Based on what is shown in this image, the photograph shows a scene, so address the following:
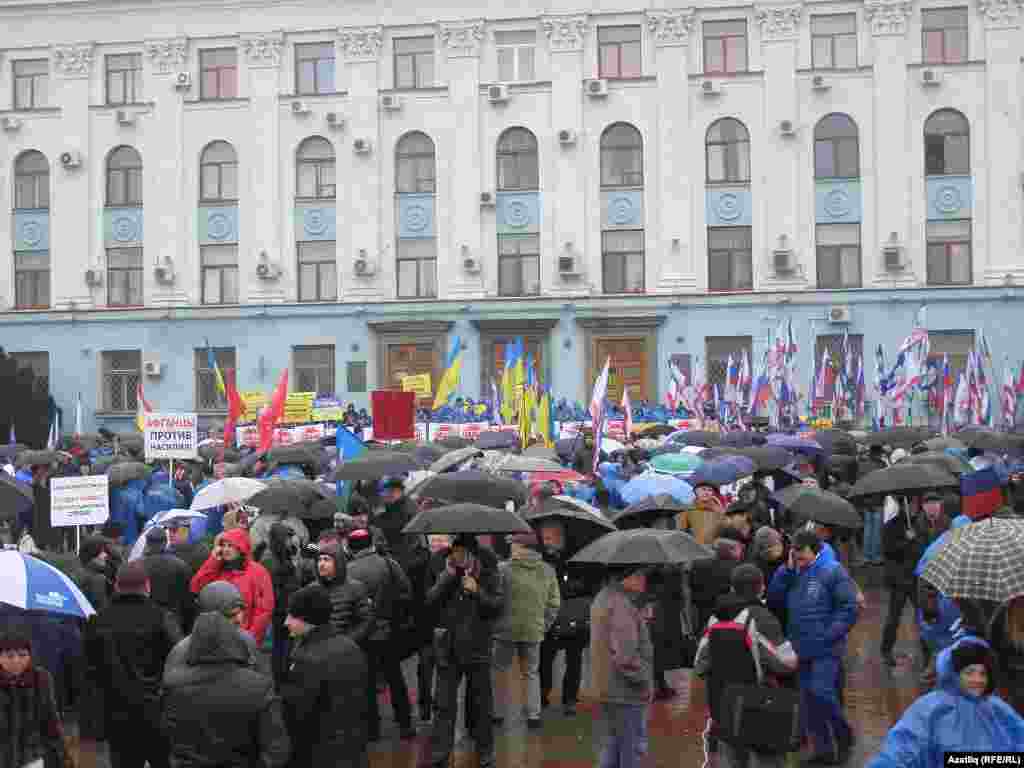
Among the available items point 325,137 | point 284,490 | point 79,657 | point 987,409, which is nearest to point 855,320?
point 987,409

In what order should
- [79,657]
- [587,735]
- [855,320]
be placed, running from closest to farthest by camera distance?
[79,657] < [587,735] < [855,320]

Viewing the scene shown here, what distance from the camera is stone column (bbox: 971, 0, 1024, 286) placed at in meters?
37.6

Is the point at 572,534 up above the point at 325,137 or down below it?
below

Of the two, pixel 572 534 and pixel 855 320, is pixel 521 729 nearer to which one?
pixel 572 534

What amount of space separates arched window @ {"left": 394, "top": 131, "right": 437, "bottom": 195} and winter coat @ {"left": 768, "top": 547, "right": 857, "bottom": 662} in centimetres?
3091

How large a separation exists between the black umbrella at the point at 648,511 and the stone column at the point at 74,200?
31270 mm

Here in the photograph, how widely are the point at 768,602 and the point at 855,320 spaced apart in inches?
1133

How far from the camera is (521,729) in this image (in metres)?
11.6

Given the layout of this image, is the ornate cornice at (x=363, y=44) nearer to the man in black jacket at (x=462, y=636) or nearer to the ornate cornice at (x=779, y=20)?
the ornate cornice at (x=779, y=20)

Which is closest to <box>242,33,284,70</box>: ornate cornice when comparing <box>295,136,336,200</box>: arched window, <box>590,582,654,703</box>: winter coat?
<box>295,136,336,200</box>: arched window

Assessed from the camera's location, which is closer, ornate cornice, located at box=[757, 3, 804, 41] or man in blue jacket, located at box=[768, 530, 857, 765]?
man in blue jacket, located at box=[768, 530, 857, 765]

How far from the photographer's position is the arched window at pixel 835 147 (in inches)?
1518

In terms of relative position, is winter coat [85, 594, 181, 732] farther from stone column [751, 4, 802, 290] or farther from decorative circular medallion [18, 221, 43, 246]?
decorative circular medallion [18, 221, 43, 246]

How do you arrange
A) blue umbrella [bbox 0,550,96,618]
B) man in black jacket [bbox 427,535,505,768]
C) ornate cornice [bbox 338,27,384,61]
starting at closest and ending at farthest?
blue umbrella [bbox 0,550,96,618], man in black jacket [bbox 427,535,505,768], ornate cornice [bbox 338,27,384,61]
